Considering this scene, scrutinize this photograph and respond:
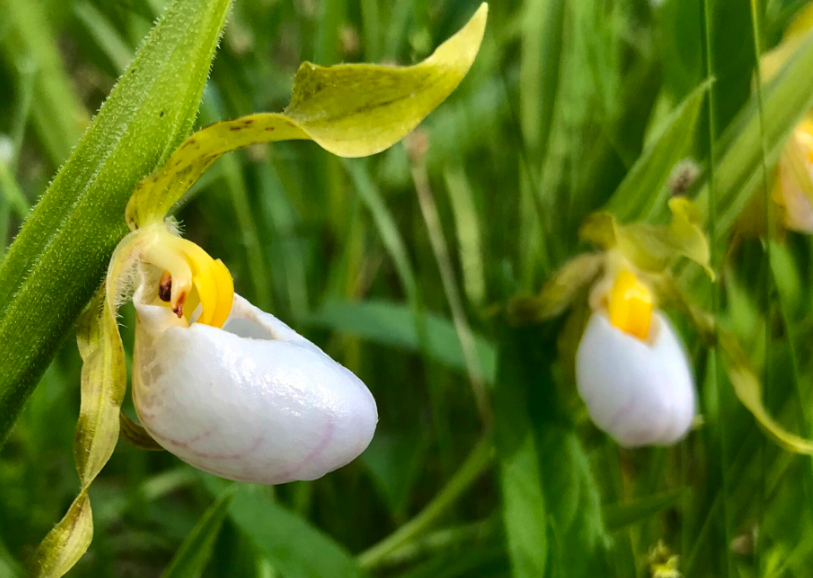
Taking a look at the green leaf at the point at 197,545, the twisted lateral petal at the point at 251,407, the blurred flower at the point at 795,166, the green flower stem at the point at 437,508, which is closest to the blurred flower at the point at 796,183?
the blurred flower at the point at 795,166

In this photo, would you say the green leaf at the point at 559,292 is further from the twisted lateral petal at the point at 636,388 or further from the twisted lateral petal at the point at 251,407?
the twisted lateral petal at the point at 251,407

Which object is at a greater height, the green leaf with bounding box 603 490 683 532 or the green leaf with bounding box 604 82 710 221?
the green leaf with bounding box 604 82 710 221

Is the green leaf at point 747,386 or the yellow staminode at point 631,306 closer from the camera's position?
the green leaf at point 747,386

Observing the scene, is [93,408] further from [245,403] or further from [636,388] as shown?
[636,388]

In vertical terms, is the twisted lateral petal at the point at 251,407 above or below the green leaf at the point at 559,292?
above

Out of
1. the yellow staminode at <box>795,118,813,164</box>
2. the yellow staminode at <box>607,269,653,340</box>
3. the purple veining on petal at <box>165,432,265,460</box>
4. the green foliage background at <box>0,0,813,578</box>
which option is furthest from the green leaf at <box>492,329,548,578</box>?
the yellow staminode at <box>795,118,813,164</box>

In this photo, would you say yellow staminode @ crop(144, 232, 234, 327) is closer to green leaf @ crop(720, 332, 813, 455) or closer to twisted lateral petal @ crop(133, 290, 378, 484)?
twisted lateral petal @ crop(133, 290, 378, 484)

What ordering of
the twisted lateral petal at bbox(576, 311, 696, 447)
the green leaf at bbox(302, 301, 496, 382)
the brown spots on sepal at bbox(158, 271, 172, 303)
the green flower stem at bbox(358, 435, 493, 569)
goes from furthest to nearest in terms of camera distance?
the green leaf at bbox(302, 301, 496, 382), the green flower stem at bbox(358, 435, 493, 569), the twisted lateral petal at bbox(576, 311, 696, 447), the brown spots on sepal at bbox(158, 271, 172, 303)

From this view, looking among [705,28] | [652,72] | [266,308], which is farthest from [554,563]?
[652,72]
